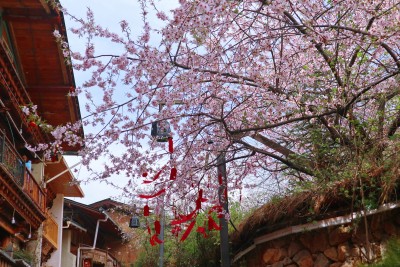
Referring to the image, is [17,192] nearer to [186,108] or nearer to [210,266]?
[210,266]

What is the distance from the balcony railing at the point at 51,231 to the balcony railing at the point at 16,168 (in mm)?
3075

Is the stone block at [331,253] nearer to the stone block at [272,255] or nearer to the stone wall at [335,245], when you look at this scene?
the stone wall at [335,245]

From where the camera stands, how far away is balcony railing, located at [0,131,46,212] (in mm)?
12039

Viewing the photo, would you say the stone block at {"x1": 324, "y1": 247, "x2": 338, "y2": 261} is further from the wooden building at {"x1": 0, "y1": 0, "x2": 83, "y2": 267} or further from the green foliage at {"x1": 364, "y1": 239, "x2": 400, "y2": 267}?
the wooden building at {"x1": 0, "y1": 0, "x2": 83, "y2": 267}

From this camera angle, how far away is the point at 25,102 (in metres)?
14.7

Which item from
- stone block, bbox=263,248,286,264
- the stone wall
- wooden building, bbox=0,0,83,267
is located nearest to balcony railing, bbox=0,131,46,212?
wooden building, bbox=0,0,83,267

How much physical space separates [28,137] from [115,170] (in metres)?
7.80

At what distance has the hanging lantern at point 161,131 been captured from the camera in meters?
8.64

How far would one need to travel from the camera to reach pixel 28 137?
15922mm

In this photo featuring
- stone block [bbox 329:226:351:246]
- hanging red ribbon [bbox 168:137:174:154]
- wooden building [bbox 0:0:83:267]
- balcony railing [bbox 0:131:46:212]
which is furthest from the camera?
wooden building [bbox 0:0:83:267]

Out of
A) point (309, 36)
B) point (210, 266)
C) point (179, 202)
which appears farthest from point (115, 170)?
point (210, 266)

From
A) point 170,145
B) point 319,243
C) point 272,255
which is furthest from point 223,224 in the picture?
point 170,145

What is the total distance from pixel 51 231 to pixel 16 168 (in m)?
8.50

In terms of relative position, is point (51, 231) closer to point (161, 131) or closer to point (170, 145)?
point (170, 145)
